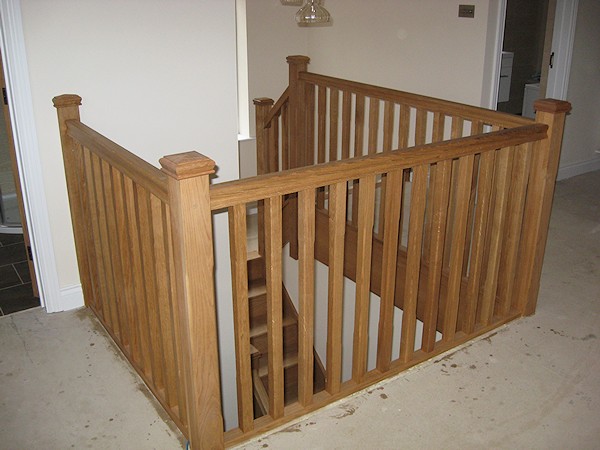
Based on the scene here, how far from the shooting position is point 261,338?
4.56m

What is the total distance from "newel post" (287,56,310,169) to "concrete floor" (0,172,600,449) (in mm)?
1744

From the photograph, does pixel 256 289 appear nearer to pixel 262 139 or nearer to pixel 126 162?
pixel 262 139

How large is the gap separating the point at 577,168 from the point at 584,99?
0.56 meters

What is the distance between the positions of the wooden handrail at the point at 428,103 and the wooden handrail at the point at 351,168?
209mm

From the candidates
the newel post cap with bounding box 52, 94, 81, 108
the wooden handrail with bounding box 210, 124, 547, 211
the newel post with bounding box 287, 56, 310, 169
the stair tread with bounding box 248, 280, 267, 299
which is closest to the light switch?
the newel post with bounding box 287, 56, 310, 169

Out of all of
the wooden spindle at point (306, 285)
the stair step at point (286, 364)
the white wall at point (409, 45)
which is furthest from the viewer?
the stair step at point (286, 364)

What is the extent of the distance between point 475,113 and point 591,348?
3.72 feet

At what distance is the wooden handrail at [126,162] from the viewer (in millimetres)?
1817

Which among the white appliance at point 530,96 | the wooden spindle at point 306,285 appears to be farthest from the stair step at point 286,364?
the white appliance at point 530,96

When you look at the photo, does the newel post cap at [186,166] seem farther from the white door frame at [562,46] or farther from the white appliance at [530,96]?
the white appliance at [530,96]

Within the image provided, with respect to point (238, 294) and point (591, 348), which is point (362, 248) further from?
point (591, 348)

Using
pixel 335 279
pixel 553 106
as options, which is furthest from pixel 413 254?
pixel 553 106

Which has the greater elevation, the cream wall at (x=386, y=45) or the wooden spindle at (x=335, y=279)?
the cream wall at (x=386, y=45)

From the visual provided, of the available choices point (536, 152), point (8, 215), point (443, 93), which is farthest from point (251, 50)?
point (536, 152)
